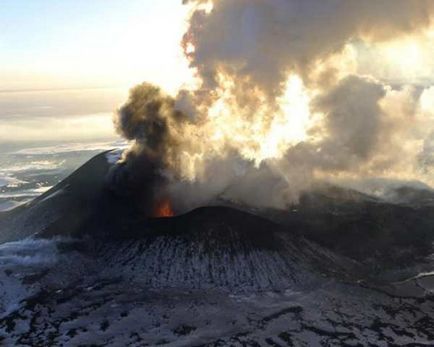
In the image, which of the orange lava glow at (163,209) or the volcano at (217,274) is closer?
the volcano at (217,274)

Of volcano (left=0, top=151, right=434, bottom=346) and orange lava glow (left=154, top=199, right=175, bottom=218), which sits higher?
orange lava glow (left=154, top=199, right=175, bottom=218)

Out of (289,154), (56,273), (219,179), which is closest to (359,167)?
(289,154)

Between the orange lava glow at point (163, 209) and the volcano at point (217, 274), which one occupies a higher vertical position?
the orange lava glow at point (163, 209)

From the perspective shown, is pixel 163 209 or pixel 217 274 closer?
pixel 217 274

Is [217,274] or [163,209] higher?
[163,209]

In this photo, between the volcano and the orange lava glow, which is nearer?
the volcano
